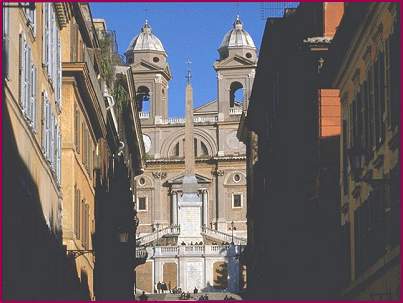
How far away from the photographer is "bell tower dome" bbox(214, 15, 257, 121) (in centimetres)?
17375

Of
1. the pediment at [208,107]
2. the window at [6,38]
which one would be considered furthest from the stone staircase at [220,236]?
the window at [6,38]

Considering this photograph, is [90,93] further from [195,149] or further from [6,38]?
[195,149]

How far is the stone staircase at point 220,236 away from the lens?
148875mm

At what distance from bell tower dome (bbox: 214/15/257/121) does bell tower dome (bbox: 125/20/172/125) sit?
247 inches

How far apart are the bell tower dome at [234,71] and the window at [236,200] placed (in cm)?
1055

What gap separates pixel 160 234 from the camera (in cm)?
15150

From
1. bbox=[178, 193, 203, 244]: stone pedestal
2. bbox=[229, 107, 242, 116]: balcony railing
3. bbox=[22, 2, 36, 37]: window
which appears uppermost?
bbox=[229, 107, 242, 116]: balcony railing

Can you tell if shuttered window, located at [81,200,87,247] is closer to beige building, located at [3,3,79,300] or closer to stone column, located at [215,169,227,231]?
beige building, located at [3,3,79,300]

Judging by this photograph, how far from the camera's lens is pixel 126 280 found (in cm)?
7050

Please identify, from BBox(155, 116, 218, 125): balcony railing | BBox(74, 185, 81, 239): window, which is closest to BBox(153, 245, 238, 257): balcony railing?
BBox(155, 116, 218, 125): balcony railing

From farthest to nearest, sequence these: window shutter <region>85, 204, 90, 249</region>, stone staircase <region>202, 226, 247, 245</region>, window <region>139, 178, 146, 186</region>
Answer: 1. window <region>139, 178, 146, 186</region>
2. stone staircase <region>202, 226, 247, 245</region>
3. window shutter <region>85, 204, 90, 249</region>

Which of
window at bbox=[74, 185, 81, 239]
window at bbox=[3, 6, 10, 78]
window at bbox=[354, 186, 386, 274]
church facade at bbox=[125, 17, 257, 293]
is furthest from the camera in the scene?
church facade at bbox=[125, 17, 257, 293]

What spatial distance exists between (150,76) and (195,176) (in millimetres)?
15438

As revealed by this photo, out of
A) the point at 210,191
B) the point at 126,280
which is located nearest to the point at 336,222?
the point at 126,280
